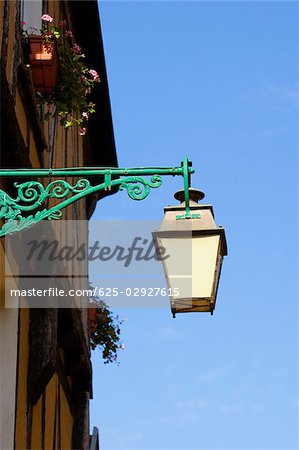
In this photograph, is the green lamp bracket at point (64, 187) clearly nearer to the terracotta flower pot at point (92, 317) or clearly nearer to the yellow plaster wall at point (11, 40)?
the yellow plaster wall at point (11, 40)

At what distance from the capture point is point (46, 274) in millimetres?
7516

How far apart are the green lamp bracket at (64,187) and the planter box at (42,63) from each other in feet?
8.94

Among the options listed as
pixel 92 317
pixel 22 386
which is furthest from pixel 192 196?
→ pixel 92 317

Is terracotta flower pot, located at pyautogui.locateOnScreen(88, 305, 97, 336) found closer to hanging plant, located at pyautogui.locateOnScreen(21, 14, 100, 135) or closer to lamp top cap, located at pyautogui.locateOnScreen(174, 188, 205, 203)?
hanging plant, located at pyautogui.locateOnScreen(21, 14, 100, 135)

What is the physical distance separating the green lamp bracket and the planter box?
2.73 metres

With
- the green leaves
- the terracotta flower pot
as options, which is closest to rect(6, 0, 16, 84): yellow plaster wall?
the green leaves

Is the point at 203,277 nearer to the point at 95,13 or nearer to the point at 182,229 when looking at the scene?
the point at 182,229

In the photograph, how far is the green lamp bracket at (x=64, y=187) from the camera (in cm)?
457

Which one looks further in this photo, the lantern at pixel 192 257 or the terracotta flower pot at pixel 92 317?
the terracotta flower pot at pixel 92 317

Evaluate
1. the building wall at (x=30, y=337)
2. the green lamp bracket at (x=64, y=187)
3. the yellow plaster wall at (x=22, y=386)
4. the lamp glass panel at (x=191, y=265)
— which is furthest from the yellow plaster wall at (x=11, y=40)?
the lamp glass panel at (x=191, y=265)

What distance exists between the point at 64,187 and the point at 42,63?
2.82 meters

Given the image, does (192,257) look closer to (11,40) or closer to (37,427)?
(11,40)

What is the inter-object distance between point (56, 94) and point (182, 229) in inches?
129

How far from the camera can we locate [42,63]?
729 cm
